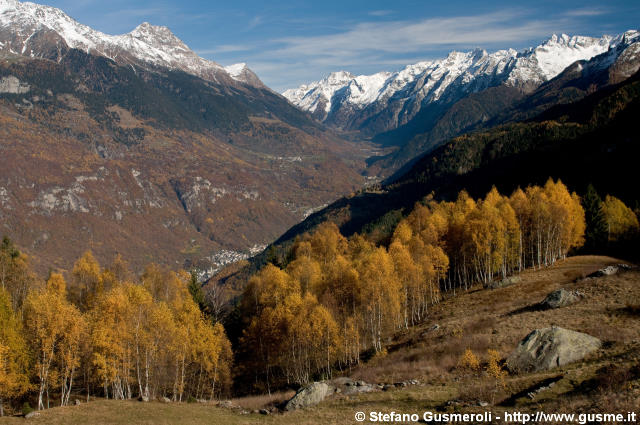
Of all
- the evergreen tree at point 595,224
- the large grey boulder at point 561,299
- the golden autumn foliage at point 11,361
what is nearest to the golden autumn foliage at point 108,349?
the golden autumn foliage at point 11,361

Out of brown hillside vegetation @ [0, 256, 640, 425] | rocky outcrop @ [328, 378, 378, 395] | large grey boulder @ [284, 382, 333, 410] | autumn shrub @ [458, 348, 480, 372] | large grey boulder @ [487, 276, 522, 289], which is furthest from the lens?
large grey boulder @ [487, 276, 522, 289]

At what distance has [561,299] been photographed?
190 ft

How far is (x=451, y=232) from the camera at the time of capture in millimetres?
99625

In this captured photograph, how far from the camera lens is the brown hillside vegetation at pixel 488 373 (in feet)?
98.2

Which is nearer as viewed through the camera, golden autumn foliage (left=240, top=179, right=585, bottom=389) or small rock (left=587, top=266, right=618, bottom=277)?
small rock (left=587, top=266, right=618, bottom=277)

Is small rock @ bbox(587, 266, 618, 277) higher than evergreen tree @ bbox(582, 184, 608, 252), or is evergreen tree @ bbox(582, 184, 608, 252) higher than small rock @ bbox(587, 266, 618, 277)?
evergreen tree @ bbox(582, 184, 608, 252)

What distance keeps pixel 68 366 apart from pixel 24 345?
8110 mm

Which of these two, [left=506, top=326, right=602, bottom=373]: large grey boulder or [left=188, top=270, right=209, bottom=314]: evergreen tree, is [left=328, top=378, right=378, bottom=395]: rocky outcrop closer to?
[left=506, top=326, right=602, bottom=373]: large grey boulder

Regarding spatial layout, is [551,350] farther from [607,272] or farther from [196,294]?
[196,294]

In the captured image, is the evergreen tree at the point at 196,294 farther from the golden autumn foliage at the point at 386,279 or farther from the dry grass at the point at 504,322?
the dry grass at the point at 504,322

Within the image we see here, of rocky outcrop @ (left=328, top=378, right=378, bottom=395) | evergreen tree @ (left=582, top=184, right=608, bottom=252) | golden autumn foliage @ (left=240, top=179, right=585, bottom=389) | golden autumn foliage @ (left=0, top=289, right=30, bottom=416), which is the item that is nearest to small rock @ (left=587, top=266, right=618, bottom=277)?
golden autumn foliage @ (left=240, top=179, right=585, bottom=389)

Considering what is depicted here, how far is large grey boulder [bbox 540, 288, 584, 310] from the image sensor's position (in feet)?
189

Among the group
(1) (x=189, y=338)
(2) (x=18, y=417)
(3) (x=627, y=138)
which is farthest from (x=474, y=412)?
(3) (x=627, y=138)

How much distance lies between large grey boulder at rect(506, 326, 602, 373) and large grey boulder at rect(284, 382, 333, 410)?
721 inches
